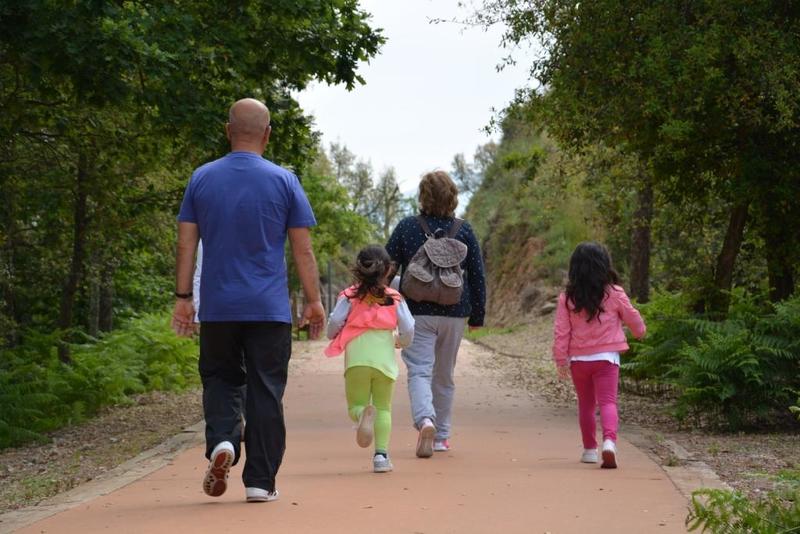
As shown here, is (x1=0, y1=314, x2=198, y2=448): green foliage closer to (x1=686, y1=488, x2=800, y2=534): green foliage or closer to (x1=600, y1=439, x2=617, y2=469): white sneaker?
(x1=600, y1=439, x2=617, y2=469): white sneaker

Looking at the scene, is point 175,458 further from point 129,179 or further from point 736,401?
point 129,179

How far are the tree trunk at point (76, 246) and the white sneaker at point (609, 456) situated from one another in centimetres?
1062

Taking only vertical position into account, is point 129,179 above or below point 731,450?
above

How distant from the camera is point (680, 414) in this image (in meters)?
11.7

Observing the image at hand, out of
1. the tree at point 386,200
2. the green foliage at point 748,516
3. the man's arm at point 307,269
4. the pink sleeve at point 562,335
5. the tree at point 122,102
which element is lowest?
the green foliage at point 748,516

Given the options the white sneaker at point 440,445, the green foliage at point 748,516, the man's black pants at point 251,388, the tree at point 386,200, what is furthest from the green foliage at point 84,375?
the tree at point 386,200

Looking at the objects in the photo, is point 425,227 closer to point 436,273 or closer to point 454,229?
point 454,229

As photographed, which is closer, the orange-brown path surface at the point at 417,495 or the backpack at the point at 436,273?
the orange-brown path surface at the point at 417,495

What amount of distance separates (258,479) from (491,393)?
10793 mm

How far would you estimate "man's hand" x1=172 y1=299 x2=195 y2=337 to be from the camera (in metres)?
6.89

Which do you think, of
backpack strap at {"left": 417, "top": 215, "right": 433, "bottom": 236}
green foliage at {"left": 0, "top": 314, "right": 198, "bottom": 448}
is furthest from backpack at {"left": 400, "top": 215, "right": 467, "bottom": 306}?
green foliage at {"left": 0, "top": 314, "right": 198, "bottom": 448}

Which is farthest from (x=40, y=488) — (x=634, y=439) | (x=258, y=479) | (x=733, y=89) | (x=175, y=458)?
(x=733, y=89)

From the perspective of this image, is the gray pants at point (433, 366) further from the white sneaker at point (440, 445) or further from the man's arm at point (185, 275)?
the man's arm at point (185, 275)

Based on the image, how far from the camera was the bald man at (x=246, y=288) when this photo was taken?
22.4ft
